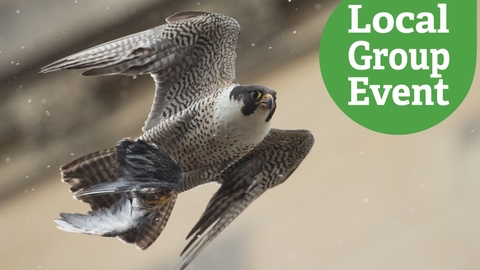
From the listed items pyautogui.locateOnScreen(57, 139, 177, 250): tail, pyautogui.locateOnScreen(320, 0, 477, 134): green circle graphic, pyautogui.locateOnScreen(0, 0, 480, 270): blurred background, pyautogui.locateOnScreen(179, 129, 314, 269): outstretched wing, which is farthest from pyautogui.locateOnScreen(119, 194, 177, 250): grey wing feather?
pyautogui.locateOnScreen(0, 0, 480, 270): blurred background

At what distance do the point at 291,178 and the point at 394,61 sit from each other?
1.20 metres

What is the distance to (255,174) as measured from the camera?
7.73 feet

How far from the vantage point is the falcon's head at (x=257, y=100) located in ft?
6.61

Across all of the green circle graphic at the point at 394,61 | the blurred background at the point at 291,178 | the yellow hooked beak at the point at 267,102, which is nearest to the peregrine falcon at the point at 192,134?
the yellow hooked beak at the point at 267,102

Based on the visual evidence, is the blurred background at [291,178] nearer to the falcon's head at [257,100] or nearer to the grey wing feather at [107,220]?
the falcon's head at [257,100]

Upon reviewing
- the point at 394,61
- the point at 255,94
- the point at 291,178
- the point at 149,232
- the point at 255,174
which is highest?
the point at 394,61

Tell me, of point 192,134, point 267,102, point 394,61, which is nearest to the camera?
point 267,102

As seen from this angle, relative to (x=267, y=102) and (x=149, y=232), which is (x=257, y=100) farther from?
(x=149, y=232)

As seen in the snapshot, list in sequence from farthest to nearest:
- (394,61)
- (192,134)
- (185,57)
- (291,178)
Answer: (291,178), (394,61), (185,57), (192,134)

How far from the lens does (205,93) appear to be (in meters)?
2.34

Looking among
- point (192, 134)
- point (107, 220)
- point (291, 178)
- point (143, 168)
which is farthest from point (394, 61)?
point (107, 220)

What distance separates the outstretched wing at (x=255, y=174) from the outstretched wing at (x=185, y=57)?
0.77ft

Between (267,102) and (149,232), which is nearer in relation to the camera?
(267,102)

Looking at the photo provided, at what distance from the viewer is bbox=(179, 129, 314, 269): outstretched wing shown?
2.25m
